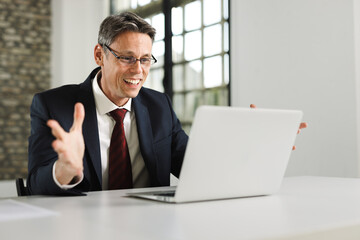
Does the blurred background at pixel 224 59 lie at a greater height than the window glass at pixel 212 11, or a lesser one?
lesser

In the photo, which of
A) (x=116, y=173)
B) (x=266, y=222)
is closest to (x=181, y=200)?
(x=266, y=222)

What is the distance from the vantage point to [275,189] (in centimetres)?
142

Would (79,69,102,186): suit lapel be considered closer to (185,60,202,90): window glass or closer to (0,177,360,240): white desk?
(0,177,360,240): white desk

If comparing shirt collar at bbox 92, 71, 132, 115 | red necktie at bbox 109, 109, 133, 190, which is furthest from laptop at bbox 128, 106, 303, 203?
shirt collar at bbox 92, 71, 132, 115

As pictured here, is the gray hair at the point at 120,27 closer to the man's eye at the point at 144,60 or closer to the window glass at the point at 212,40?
the man's eye at the point at 144,60

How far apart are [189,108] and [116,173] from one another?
9.77ft

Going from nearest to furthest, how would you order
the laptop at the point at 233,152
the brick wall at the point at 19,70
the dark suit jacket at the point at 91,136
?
the laptop at the point at 233,152 < the dark suit jacket at the point at 91,136 < the brick wall at the point at 19,70

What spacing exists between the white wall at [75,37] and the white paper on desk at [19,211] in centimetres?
506

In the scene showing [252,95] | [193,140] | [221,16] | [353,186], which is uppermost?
[221,16]

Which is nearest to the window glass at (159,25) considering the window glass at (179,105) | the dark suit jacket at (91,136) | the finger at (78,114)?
the window glass at (179,105)

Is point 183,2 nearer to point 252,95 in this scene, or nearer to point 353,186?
point 252,95

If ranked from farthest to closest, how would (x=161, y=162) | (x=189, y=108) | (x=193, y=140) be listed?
1. (x=189, y=108)
2. (x=161, y=162)
3. (x=193, y=140)

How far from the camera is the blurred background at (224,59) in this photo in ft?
10.2

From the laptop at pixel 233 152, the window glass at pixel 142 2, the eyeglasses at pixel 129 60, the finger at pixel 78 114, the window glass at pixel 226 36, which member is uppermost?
the window glass at pixel 142 2
